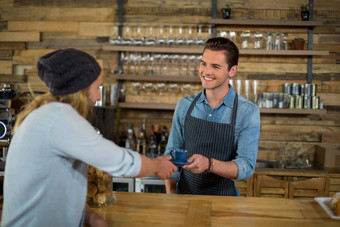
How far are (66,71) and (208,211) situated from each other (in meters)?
0.94

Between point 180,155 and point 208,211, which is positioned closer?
point 208,211

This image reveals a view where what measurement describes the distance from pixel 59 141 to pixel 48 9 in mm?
3497

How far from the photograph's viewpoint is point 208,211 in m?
1.83

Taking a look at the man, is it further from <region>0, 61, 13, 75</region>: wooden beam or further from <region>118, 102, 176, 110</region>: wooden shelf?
<region>0, 61, 13, 75</region>: wooden beam

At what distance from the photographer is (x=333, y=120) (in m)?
4.26

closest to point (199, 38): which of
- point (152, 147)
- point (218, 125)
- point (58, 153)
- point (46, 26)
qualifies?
point (152, 147)

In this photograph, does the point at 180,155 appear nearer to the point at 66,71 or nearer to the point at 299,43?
the point at 66,71

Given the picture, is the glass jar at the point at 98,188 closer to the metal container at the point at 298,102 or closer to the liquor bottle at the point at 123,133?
the liquor bottle at the point at 123,133

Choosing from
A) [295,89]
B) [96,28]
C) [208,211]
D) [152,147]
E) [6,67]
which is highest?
[96,28]

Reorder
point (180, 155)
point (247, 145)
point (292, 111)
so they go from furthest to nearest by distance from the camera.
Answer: point (292, 111) < point (247, 145) < point (180, 155)

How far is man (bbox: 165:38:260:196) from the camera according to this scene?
2.31 meters

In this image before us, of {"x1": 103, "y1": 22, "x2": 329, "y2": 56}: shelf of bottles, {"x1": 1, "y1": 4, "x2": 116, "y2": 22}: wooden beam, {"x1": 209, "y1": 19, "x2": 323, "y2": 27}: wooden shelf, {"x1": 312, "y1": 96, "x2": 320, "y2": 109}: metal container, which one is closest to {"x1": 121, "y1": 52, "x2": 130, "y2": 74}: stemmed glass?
{"x1": 103, "y1": 22, "x2": 329, "y2": 56}: shelf of bottles

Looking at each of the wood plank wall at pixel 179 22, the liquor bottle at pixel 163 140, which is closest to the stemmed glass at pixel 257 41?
the wood plank wall at pixel 179 22

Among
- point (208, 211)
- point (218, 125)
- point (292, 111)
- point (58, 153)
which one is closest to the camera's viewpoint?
point (58, 153)
